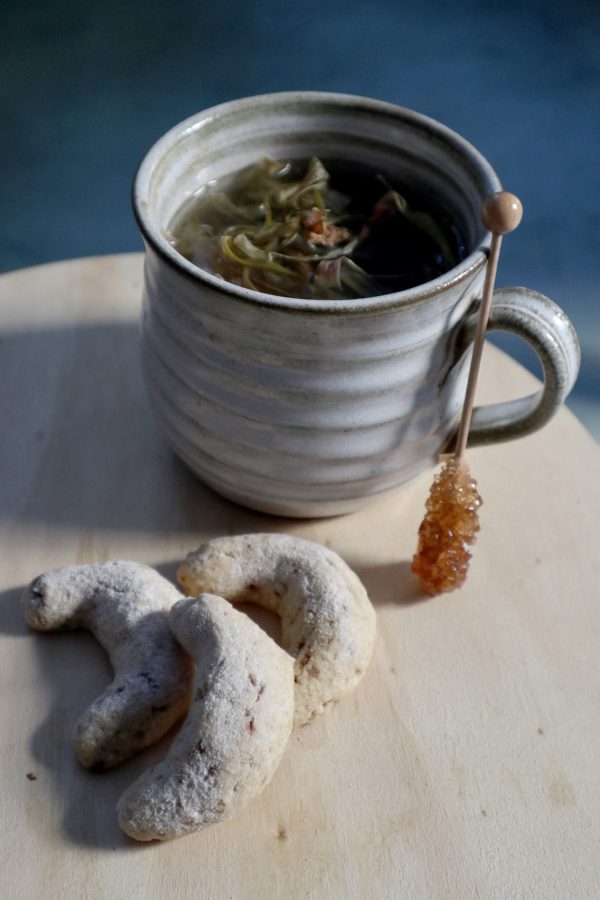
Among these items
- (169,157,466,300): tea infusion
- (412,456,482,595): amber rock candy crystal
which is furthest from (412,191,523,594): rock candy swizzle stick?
(169,157,466,300): tea infusion

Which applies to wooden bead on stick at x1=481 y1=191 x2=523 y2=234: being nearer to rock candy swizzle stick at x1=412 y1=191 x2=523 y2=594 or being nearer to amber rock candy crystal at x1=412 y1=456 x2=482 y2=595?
rock candy swizzle stick at x1=412 y1=191 x2=523 y2=594

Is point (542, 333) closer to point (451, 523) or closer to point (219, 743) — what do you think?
point (451, 523)

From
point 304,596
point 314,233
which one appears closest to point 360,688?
point 304,596

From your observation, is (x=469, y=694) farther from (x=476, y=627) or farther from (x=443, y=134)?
(x=443, y=134)

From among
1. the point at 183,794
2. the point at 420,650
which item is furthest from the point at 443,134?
the point at 183,794

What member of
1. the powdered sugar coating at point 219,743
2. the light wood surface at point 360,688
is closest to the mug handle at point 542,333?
the light wood surface at point 360,688
